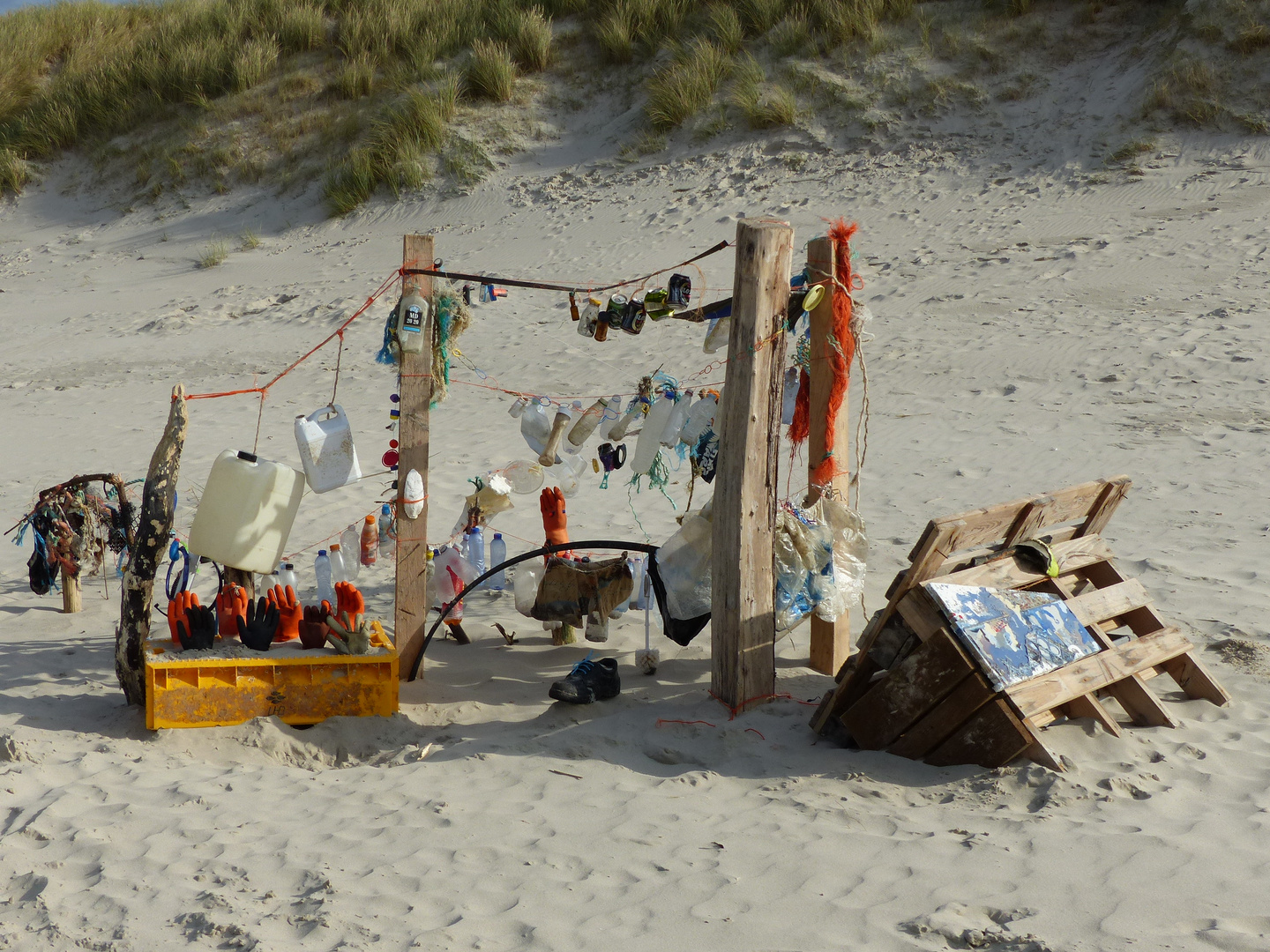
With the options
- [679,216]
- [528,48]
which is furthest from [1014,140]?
[528,48]

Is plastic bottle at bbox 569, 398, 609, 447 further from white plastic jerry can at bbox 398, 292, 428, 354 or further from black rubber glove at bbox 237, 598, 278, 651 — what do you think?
black rubber glove at bbox 237, 598, 278, 651

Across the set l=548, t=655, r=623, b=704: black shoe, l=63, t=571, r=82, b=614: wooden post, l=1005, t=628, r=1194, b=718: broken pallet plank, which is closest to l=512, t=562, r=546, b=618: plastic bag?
l=548, t=655, r=623, b=704: black shoe

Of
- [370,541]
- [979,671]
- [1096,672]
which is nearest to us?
[979,671]

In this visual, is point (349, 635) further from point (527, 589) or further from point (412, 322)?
point (412, 322)

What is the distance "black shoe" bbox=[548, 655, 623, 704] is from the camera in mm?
5047

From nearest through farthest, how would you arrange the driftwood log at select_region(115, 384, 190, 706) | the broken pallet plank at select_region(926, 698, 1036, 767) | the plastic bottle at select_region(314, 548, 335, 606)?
the broken pallet plank at select_region(926, 698, 1036, 767) < the driftwood log at select_region(115, 384, 190, 706) < the plastic bottle at select_region(314, 548, 335, 606)

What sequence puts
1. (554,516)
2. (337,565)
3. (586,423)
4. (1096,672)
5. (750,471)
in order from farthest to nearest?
(337,565)
(554,516)
(586,423)
(750,471)
(1096,672)

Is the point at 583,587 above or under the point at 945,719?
above

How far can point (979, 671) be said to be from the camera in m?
4.20

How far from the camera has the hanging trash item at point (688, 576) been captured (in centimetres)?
500

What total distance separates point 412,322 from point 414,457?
0.64 m

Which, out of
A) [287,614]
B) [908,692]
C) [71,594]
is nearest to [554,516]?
[287,614]

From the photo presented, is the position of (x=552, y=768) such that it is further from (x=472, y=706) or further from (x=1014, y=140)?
(x=1014, y=140)

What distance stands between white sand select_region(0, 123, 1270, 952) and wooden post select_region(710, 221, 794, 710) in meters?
0.28
